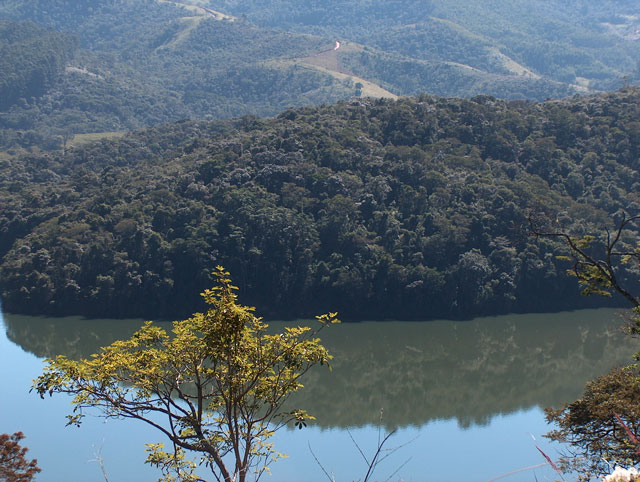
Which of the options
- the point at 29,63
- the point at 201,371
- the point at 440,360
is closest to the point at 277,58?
the point at 29,63

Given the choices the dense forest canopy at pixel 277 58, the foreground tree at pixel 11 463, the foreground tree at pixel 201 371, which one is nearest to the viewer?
the foreground tree at pixel 201 371

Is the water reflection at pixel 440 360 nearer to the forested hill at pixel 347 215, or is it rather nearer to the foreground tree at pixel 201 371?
the forested hill at pixel 347 215

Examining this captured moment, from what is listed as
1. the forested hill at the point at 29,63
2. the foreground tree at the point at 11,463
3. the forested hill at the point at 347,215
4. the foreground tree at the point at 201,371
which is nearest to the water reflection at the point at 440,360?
the forested hill at the point at 347,215

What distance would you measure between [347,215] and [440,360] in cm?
1085

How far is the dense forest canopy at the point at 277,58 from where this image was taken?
107250 mm

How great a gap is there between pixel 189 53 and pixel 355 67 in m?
33.6

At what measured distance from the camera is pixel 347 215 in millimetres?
38188

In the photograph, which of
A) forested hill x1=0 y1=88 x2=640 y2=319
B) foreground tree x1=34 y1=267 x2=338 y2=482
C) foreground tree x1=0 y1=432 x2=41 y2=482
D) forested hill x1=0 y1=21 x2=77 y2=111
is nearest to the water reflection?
forested hill x1=0 y1=88 x2=640 y2=319

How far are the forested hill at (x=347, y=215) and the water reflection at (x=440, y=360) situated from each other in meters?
1.67

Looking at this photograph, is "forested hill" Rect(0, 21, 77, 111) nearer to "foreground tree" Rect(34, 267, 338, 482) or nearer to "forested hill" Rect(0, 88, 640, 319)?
"forested hill" Rect(0, 88, 640, 319)

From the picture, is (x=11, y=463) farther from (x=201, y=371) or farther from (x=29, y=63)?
(x=29, y=63)

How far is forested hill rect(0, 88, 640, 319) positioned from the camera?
118 ft

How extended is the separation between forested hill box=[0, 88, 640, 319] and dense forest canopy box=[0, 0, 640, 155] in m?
47.8

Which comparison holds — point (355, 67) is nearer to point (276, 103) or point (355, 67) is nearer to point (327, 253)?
point (276, 103)
